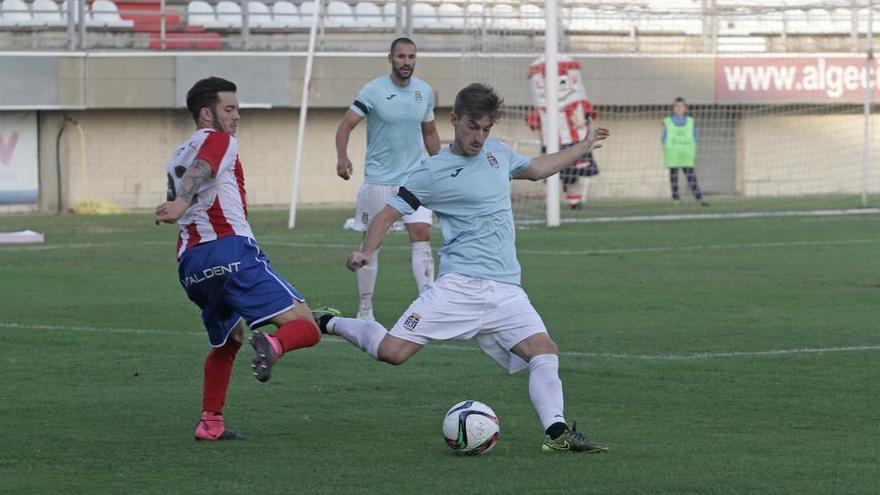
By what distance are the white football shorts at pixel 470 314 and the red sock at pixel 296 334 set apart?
402 millimetres

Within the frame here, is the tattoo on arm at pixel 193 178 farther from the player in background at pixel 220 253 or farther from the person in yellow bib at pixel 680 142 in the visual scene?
the person in yellow bib at pixel 680 142

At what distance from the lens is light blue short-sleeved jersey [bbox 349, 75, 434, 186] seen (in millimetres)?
12914

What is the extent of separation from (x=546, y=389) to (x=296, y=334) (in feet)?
3.87

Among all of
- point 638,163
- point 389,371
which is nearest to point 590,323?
point 389,371

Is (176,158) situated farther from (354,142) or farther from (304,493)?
(354,142)

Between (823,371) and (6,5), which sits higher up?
(6,5)

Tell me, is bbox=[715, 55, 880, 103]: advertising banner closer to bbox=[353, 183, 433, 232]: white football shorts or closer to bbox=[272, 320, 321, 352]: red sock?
bbox=[353, 183, 433, 232]: white football shorts

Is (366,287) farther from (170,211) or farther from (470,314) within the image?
(170,211)

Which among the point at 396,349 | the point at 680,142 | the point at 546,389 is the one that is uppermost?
the point at 680,142

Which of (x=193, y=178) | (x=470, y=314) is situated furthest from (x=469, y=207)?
(x=193, y=178)

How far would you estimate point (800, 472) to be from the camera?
665 cm

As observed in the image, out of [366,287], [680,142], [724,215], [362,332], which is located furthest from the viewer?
[680,142]

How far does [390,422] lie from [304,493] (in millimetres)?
1779

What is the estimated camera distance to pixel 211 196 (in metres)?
7.51
